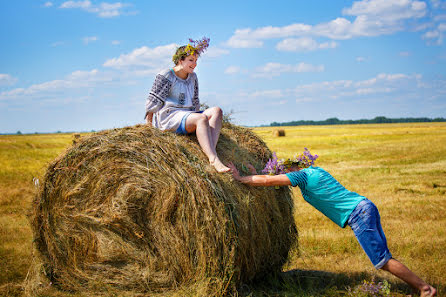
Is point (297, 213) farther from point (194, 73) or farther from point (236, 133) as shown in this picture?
point (194, 73)

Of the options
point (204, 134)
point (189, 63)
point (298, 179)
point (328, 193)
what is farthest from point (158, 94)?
point (328, 193)

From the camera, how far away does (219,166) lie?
4.41 m

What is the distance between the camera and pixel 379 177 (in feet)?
40.3

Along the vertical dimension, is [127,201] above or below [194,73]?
below

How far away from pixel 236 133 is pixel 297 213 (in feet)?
9.81

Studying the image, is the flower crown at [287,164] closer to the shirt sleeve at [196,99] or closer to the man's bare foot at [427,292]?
the shirt sleeve at [196,99]

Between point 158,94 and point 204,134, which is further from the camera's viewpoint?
point 158,94

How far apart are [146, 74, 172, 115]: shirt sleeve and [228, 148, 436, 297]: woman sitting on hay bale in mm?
1385

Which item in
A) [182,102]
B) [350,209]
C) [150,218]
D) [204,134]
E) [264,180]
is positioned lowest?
[150,218]

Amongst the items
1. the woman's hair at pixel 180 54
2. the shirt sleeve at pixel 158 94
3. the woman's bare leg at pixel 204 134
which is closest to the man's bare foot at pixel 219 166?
the woman's bare leg at pixel 204 134

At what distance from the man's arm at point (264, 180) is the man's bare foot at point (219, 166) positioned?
0.52ft

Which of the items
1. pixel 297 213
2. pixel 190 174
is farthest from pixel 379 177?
pixel 190 174

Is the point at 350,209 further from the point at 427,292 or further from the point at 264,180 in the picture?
the point at 427,292

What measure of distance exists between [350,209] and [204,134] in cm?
177
